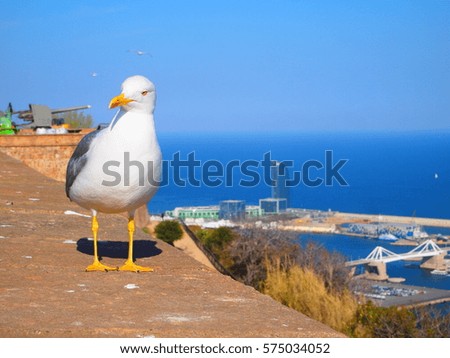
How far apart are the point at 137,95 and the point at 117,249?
102cm

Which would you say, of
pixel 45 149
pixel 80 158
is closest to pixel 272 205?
pixel 45 149

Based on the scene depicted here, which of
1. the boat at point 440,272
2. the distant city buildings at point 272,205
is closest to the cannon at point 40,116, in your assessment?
the boat at point 440,272

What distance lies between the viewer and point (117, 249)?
4121 mm

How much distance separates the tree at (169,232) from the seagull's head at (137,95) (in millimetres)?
10626

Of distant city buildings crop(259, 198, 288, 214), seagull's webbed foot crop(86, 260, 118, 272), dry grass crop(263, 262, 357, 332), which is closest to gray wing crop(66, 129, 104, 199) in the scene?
seagull's webbed foot crop(86, 260, 118, 272)

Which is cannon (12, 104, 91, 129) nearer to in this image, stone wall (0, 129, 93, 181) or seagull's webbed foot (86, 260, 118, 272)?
stone wall (0, 129, 93, 181)

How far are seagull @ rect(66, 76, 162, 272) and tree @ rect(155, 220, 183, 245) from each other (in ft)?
34.4

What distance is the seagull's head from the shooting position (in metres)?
3.38

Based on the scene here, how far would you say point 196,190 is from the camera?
87.9 metres

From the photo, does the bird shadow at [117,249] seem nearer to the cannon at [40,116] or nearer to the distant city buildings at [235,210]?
the cannon at [40,116]

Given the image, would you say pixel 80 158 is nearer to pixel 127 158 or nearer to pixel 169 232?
pixel 127 158

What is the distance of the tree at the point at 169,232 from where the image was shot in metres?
14.2
